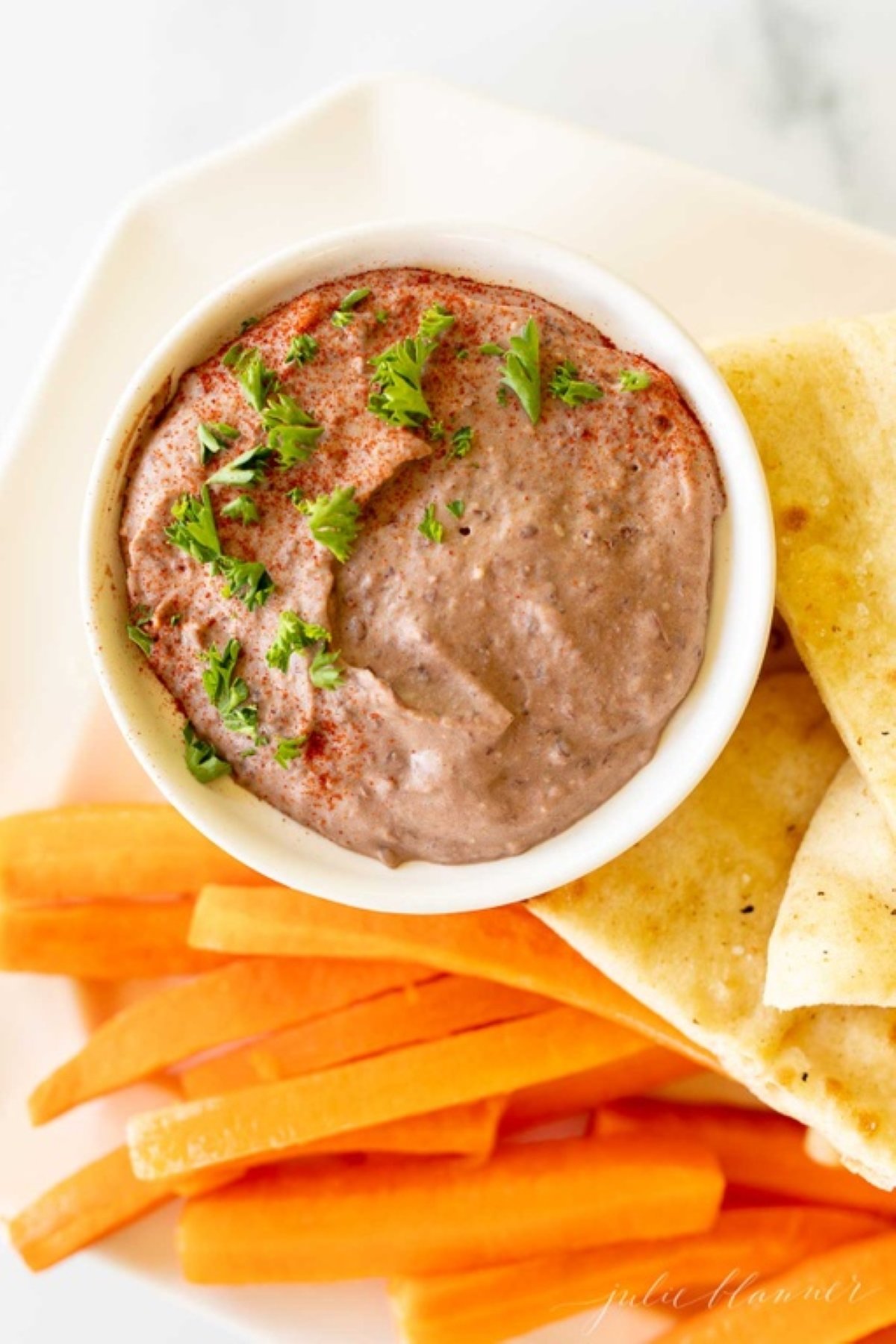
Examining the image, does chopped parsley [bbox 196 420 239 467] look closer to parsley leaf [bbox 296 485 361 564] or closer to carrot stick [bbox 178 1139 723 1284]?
parsley leaf [bbox 296 485 361 564]

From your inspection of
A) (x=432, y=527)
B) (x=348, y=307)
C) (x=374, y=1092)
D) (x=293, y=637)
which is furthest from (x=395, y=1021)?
(x=348, y=307)

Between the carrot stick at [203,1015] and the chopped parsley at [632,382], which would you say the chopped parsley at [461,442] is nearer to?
the chopped parsley at [632,382]

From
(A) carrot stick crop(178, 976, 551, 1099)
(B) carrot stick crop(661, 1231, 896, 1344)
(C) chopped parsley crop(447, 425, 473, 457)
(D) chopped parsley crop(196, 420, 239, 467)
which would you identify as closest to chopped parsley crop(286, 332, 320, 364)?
(D) chopped parsley crop(196, 420, 239, 467)

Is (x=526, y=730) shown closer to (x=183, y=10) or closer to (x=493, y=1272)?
(x=493, y=1272)

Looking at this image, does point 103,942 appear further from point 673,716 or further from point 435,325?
point 435,325

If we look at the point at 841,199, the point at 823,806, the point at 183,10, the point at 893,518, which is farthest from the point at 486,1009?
the point at 183,10

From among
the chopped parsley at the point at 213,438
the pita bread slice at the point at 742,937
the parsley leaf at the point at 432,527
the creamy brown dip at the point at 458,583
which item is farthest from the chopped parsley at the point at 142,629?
the pita bread slice at the point at 742,937
